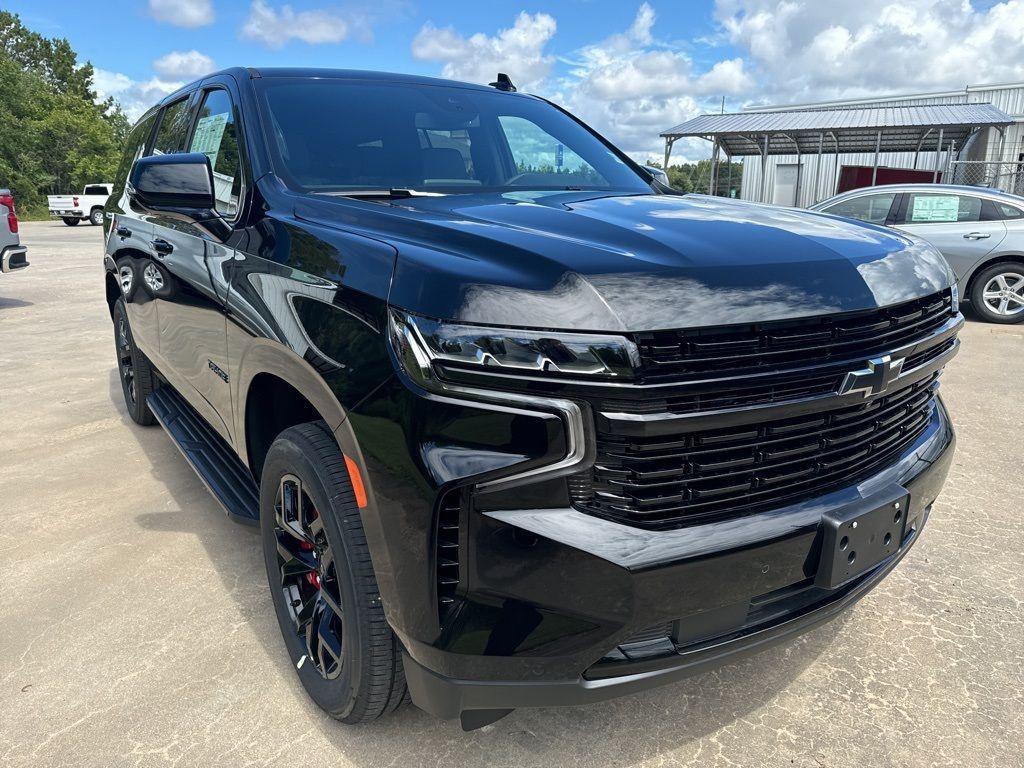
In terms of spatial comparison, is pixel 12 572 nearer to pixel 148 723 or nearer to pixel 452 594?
pixel 148 723

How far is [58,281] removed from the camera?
40.1 ft

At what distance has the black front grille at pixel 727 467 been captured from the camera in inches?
57.9

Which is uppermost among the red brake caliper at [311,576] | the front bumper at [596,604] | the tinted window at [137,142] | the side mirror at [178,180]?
the tinted window at [137,142]

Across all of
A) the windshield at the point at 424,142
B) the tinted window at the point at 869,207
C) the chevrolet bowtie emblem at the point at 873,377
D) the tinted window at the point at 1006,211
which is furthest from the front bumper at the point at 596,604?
the tinted window at the point at 1006,211

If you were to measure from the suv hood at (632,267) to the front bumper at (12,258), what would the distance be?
29.7 ft

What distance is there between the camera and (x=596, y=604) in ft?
4.84

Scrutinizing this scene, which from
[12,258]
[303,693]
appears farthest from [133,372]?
[12,258]

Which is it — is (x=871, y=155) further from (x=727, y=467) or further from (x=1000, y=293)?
(x=727, y=467)

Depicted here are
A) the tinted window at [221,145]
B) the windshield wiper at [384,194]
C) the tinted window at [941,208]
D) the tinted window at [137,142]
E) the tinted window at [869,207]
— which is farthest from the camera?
the tinted window at [869,207]

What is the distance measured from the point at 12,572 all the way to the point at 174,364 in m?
1.02

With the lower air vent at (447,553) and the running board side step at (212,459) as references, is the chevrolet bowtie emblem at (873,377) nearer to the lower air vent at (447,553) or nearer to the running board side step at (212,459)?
the lower air vent at (447,553)

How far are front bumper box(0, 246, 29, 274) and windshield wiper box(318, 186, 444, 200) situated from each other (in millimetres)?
8696

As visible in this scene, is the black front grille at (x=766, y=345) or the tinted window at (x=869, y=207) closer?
the black front grille at (x=766, y=345)

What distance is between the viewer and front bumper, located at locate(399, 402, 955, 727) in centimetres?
145
